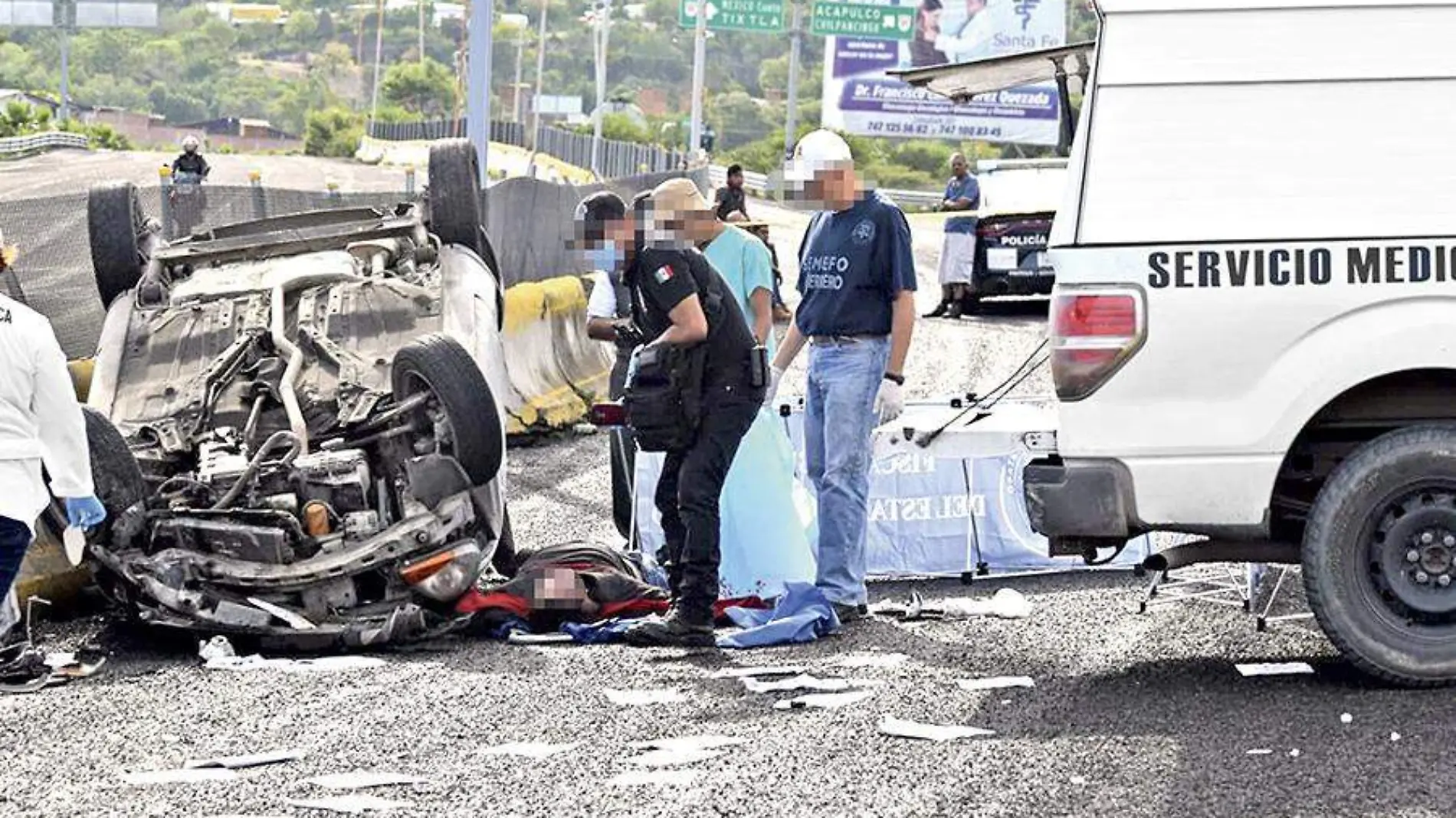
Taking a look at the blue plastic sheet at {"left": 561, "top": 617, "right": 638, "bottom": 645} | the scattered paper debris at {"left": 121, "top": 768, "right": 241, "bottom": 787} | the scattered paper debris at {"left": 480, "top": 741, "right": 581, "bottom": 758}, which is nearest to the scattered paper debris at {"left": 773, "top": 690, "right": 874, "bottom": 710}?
the scattered paper debris at {"left": 480, "top": 741, "right": 581, "bottom": 758}

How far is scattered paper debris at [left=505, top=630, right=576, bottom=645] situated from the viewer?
9.64 m

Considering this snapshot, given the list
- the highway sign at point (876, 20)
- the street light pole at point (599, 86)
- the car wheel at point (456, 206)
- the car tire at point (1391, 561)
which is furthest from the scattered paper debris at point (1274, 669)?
the highway sign at point (876, 20)

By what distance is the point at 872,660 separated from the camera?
9031 millimetres

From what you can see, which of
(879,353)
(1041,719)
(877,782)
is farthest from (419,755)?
(879,353)

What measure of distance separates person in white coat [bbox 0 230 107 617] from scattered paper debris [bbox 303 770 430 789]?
150 centimetres

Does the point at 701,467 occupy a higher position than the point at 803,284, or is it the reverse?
the point at 803,284

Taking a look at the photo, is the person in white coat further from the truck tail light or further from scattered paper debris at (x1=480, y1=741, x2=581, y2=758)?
Answer: the truck tail light

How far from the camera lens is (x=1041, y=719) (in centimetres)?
772

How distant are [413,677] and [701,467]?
57.6 inches

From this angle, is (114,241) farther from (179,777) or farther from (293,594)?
(179,777)

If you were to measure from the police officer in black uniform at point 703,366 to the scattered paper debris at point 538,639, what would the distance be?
30cm

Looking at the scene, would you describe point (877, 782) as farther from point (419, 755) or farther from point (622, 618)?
point (622, 618)

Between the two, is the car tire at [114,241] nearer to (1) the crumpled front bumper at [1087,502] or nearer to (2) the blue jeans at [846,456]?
(2) the blue jeans at [846,456]

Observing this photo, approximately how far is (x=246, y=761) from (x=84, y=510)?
1.26 m
